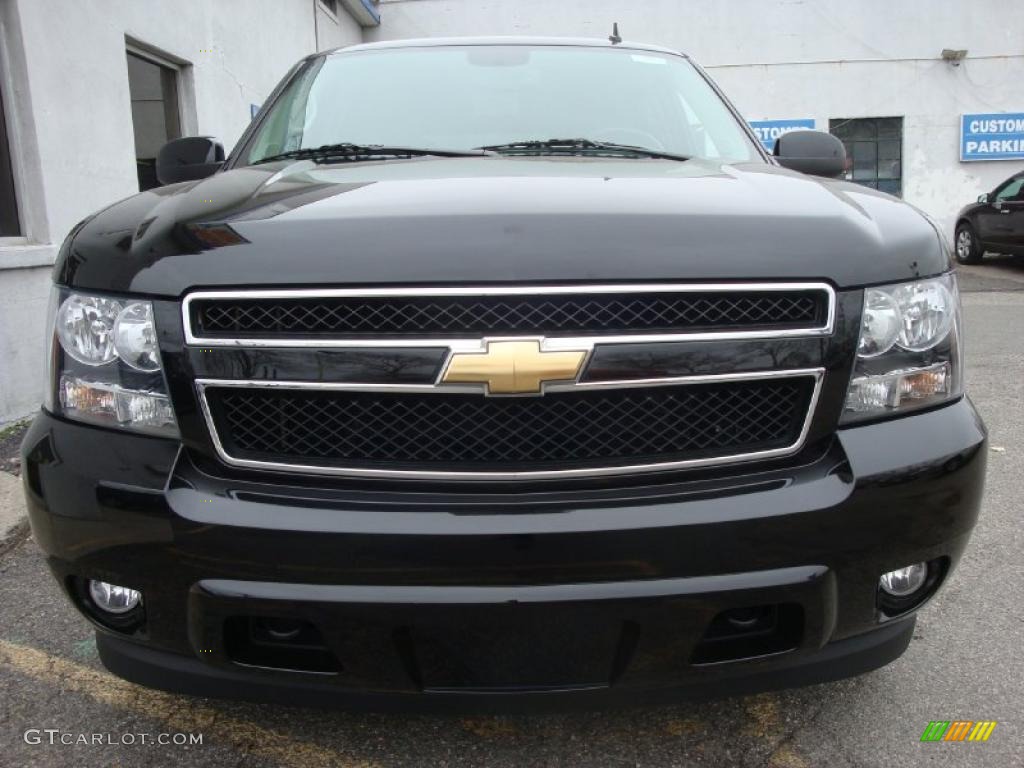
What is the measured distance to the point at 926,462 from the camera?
1644mm

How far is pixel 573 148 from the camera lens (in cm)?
255

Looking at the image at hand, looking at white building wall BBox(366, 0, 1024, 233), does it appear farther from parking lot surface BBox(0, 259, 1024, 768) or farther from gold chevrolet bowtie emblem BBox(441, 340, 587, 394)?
gold chevrolet bowtie emblem BBox(441, 340, 587, 394)

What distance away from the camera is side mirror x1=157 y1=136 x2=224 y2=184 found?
9.60 ft

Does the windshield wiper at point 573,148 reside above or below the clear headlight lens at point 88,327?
above

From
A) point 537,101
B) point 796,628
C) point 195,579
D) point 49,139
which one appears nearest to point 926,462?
point 796,628

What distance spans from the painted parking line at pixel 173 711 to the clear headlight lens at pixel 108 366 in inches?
30.5

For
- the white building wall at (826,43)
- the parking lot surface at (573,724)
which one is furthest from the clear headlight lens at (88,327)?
the white building wall at (826,43)

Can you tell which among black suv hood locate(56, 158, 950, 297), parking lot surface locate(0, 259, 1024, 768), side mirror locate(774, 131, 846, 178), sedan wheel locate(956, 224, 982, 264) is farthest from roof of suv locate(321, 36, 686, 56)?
sedan wheel locate(956, 224, 982, 264)

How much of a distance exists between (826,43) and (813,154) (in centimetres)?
1560

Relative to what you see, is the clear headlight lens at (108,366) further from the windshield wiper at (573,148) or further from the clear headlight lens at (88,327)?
the windshield wiper at (573,148)

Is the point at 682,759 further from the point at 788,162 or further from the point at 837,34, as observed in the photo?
the point at 837,34

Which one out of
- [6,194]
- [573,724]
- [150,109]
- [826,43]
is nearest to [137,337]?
[573,724]

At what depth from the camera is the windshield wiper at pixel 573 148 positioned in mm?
2496

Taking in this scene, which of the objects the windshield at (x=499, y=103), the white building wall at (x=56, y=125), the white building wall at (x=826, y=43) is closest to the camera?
the windshield at (x=499, y=103)
